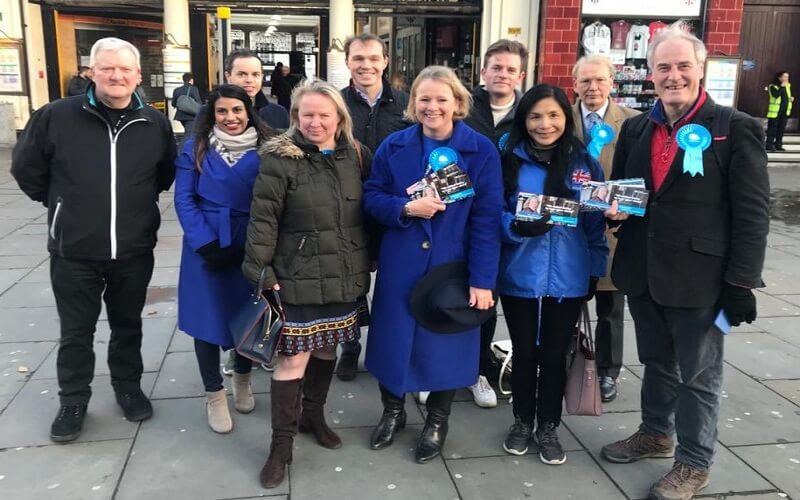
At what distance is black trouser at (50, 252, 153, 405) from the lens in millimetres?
3441

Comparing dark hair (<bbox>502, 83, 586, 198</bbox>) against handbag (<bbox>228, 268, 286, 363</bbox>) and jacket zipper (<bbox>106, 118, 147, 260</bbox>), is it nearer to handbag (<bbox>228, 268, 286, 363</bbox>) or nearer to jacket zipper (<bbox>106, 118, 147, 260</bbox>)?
handbag (<bbox>228, 268, 286, 363</bbox>)

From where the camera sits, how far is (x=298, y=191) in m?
3.01

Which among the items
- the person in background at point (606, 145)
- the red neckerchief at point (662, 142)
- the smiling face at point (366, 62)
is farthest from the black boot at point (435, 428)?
the smiling face at point (366, 62)

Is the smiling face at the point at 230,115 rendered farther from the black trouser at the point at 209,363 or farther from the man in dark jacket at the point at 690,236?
the man in dark jacket at the point at 690,236

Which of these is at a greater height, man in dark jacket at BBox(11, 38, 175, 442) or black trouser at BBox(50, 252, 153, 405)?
man in dark jacket at BBox(11, 38, 175, 442)

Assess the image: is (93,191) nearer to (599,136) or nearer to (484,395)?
(484,395)

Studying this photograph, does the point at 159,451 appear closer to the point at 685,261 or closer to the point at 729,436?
the point at 685,261

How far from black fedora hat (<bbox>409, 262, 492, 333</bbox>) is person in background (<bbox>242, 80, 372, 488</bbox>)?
11.3 inches

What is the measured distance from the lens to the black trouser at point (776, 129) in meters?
14.1

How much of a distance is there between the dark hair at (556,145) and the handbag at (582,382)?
0.64 m

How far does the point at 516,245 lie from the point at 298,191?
1.05 metres

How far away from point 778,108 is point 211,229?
1406cm

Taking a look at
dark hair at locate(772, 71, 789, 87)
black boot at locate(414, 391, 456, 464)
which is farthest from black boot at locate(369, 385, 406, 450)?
dark hair at locate(772, 71, 789, 87)

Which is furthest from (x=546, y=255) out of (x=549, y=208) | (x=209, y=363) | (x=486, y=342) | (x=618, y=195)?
(x=209, y=363)
